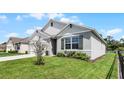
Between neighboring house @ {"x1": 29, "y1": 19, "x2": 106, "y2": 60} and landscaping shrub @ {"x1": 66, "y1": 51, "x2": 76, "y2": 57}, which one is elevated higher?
neighboring house @ {"x1": 29, "y1": 19, "x2": 106, "y2": 60}

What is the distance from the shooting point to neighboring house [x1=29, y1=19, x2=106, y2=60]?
11953 millimetres

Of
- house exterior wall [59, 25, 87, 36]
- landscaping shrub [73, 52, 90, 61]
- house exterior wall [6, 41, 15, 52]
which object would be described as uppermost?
house exterior wall [59, 25, 87, 36]

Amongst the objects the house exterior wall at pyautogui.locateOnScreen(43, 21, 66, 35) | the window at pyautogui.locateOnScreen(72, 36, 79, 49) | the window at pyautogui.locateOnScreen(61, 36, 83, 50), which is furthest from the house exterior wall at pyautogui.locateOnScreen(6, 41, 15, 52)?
the window at pyautogui.locateOnScreen(72, 36, 79, 49)

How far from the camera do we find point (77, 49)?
12406 mm

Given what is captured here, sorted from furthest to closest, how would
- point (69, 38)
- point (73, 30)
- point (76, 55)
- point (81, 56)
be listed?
point (69, 38)
point (73, 30)
point (76, 55)
point (81, 56)

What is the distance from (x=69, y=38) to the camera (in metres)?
13.2

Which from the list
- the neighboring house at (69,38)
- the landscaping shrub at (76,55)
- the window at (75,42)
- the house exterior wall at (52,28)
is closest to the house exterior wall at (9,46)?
the neighboring house at (69,38)

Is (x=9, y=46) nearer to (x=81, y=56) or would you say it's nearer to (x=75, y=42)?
(x=75, y=42)

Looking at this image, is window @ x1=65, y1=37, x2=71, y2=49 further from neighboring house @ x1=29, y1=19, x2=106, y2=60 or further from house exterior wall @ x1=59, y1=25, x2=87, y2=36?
house exterior wall @ x1=59, y1=25, x2=87, y2=36

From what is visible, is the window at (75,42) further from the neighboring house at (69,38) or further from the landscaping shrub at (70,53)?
the landscaping shrub at (70,53)

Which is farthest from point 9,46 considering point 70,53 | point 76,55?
point 76,55
